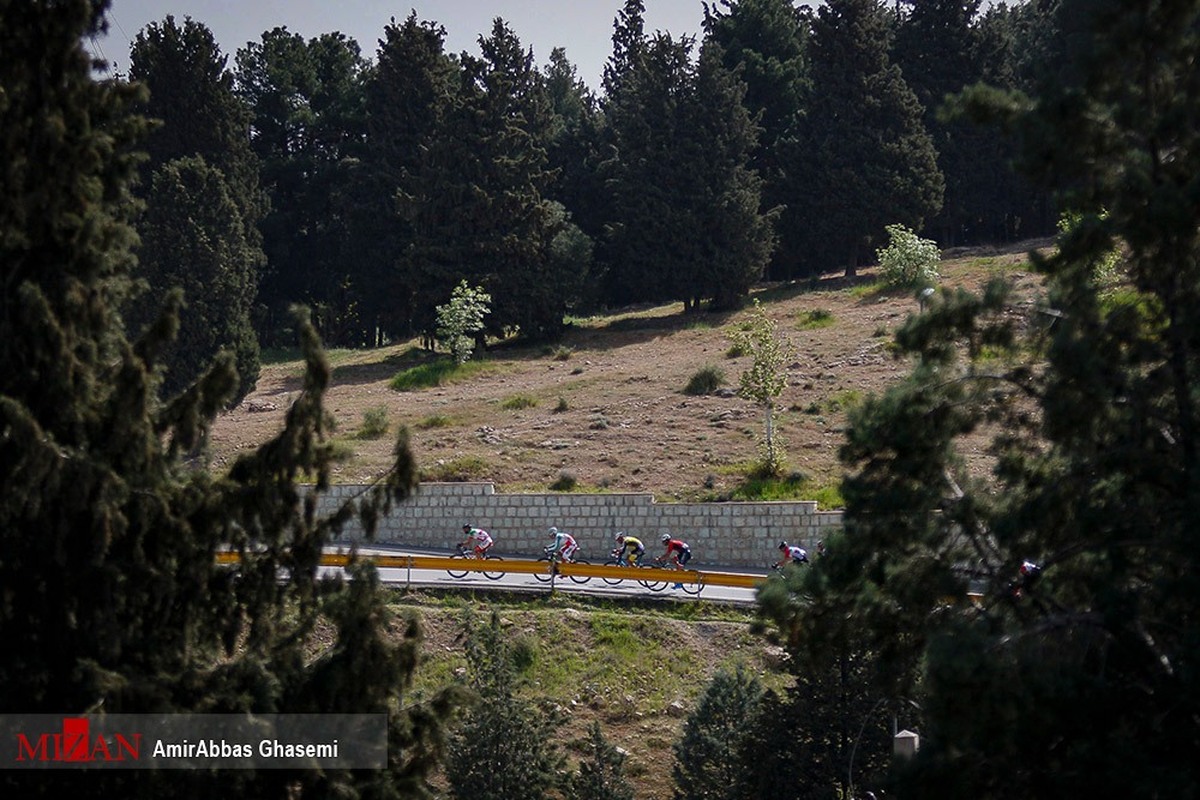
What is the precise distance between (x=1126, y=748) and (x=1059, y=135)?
13.3 ft

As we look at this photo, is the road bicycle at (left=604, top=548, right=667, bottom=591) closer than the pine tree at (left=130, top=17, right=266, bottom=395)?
Yes

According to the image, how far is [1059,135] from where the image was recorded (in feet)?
33.1

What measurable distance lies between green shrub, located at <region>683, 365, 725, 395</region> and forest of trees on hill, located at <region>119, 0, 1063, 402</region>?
8738mm

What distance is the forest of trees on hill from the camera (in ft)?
132

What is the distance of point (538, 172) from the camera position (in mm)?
42344

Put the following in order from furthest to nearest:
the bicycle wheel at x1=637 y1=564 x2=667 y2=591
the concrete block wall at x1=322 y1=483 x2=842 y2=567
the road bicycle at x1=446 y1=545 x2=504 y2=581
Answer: the concrete block wall at x1=322 y1=483 x2=842 y2=567, the road bicycle at x1=446 y1=545 x2=504 y2=581, the bicycle wheel at x1=637 y1=564 x2=667 y2=591

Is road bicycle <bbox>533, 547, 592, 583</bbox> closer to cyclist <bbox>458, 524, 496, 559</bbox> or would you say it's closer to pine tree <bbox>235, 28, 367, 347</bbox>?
cyclist <bbox>458, 524, 496, 559</bbox>

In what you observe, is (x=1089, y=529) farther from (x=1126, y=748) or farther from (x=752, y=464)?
(x=752, y=464)

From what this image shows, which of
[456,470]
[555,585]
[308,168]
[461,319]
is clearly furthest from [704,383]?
[308,168]

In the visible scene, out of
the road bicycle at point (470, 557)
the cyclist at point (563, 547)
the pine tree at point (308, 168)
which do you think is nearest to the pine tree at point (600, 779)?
the cyclist at point (563, 547)

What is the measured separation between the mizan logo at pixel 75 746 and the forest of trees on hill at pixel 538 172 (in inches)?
978

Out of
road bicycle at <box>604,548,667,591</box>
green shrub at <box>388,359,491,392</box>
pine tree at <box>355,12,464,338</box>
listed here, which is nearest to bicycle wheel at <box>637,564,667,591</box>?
road bicycle at <box>604,548,667,591</box>

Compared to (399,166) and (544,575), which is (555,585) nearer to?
(544,575)

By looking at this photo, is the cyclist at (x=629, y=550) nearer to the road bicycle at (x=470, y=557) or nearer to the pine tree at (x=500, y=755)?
the road bicycle at (x=470, y=557)
